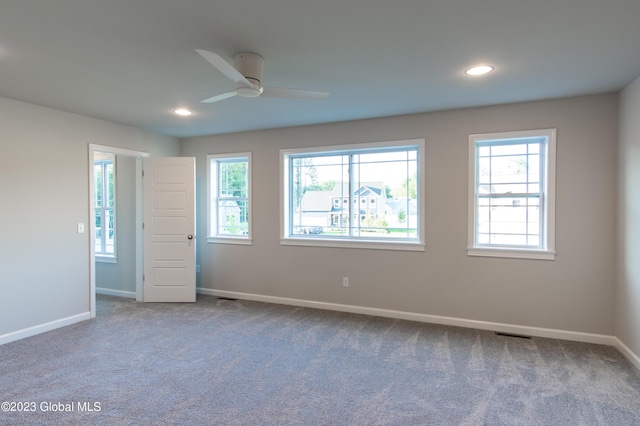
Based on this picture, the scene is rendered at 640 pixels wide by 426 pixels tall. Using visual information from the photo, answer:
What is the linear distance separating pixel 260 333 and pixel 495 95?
348cm

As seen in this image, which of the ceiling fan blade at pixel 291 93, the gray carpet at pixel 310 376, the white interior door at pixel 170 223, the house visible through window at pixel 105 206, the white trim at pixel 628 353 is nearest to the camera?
the gray carpet at pixel 310 376

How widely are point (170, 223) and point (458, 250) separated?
394cm

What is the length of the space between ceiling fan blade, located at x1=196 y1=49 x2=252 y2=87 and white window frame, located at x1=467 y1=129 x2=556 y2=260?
2.72m

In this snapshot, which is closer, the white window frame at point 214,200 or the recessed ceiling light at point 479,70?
the recessed ceiling light at point 479,70

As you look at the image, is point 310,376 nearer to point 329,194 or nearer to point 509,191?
point 329,194

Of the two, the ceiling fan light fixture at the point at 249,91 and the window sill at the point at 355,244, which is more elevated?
the ceiling fan light fixture at the point at 249,91

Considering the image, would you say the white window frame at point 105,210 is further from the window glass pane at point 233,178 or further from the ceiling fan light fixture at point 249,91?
the ceiling fan light fixture at point 249,91

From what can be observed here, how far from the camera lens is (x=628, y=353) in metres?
3.10

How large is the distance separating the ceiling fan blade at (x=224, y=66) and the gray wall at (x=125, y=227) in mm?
3660

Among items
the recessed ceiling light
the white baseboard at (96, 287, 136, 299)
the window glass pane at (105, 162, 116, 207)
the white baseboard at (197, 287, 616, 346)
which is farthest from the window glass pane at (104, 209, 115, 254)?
the recessed ceiling light

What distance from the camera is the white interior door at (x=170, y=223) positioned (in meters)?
4.98

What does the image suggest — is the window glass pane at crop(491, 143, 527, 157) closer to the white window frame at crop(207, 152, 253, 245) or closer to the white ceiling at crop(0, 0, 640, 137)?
the white ceiling at crop(0, 0, 640, 137)

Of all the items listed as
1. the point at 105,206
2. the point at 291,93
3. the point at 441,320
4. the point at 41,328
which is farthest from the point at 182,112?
the point at 441,320

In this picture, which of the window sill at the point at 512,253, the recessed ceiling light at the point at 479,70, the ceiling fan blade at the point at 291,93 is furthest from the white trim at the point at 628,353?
the ceiling fan blade at the point at 291,93
